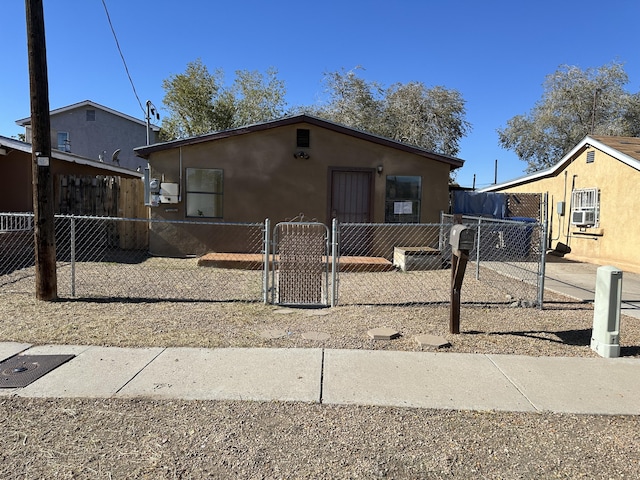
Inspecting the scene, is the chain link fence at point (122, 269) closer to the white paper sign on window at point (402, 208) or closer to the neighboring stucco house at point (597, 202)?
the white paper sign on window at point (402, 208)

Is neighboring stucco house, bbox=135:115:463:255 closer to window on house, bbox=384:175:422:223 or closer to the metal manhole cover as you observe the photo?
window on house, bbox=384:175:422:223

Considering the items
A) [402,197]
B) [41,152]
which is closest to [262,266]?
[402,197]

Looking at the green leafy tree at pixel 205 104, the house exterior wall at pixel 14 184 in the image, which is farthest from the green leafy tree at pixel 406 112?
the house exterior wall at pixel 14 184

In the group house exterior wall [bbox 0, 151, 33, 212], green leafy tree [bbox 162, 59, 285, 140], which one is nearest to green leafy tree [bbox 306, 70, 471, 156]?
green leafy tree [bbox 162, 59, 285, 140]

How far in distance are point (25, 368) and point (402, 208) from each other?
9.03 meters

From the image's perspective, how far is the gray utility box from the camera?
4844mm

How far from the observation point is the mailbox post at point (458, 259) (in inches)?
209

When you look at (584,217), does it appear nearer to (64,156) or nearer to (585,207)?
(585,207)

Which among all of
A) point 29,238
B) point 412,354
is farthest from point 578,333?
point 29,238

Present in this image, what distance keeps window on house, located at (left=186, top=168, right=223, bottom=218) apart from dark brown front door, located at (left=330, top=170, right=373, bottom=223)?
2826 millimetres

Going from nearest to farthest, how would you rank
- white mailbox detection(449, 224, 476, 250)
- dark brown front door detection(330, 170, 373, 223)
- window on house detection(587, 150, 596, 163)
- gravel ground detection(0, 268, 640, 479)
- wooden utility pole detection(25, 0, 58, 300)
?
gravel ground detection(0, 268, 640, 479) → white mailbox detection(449, 224, 476, 250) → wooden utility pole detection(25, 0, 58, 300) → dark brown front door detection(330, 170, 373, 223) → window on house detection(587, 150, 596, 163)

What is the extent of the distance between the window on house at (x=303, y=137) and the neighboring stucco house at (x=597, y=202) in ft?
26.4

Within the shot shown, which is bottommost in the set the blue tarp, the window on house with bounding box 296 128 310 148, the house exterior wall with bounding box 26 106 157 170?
the blue tarp

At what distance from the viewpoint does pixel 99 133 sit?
1089 inches
